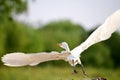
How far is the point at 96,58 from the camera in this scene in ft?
14.9

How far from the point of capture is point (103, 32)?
0.71m

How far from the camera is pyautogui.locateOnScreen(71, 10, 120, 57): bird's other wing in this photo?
67 centimetres

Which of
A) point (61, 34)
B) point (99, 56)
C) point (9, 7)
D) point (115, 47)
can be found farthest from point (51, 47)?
point (9, 7)

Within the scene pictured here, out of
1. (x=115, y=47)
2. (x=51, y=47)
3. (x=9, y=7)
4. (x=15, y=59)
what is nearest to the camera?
(x=15, y=59)

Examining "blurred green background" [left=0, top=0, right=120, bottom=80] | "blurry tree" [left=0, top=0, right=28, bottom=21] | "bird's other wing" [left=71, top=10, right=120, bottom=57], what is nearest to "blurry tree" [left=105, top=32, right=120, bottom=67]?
"blurred green background" [left=0, top=0, right=120, bottom=80]

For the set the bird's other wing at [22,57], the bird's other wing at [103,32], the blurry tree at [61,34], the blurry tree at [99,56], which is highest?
the blurry tree at [61,34]

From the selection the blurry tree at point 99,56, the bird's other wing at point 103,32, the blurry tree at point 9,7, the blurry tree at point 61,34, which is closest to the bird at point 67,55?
the bird's other wing at point 103,32

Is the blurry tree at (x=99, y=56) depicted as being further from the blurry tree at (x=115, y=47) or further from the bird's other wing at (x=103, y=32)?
the bird's other wing at (x=103, y=32)

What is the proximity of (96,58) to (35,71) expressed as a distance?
1140 mm

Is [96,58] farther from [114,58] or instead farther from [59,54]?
[59,54]

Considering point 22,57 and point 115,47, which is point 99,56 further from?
point 22,57

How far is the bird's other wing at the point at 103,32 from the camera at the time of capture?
67 cm

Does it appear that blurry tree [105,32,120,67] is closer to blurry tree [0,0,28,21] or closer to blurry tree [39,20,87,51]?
blurry tree [39,20,87,51]

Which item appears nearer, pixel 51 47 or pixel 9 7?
pixel 9 7
